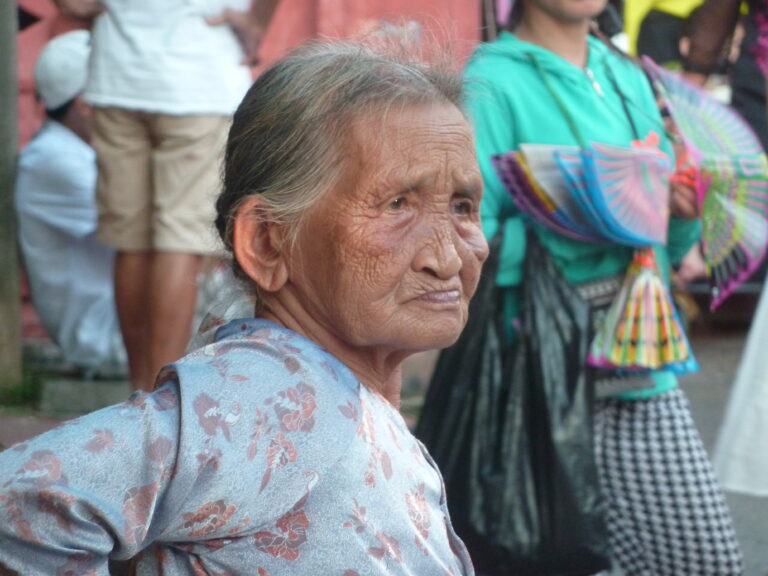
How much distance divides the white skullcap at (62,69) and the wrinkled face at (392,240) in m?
3.60

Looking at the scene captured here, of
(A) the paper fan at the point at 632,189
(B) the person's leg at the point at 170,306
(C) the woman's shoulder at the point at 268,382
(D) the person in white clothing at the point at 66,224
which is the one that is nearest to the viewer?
(C) the woman's shoulder at the point at 268,382

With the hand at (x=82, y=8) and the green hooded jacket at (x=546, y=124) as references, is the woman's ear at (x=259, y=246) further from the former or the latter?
the hand at (x=82, y=8)

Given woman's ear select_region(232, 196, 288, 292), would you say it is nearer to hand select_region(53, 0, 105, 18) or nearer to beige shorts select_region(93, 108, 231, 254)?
beige shorts select_region(93, 108, 231, 254)

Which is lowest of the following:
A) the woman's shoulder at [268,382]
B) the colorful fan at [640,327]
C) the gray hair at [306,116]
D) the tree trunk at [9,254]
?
the tree trunk at [9,254]

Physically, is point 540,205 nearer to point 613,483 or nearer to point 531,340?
point 531,340

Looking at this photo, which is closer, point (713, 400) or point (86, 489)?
point (86, 489)

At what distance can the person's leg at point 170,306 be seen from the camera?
164 inches

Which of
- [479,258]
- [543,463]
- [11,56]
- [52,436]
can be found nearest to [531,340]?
[543,463]

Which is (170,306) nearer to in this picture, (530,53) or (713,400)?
(530,53)

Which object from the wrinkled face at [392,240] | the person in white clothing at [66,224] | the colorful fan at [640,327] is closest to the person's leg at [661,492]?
the colorful fan at [640,327]

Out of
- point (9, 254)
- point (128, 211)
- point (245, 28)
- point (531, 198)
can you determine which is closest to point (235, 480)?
point (531, 198)

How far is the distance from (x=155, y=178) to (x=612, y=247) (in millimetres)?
1580

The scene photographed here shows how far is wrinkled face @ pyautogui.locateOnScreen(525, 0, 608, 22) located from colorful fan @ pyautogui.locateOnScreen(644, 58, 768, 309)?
22 centimetres

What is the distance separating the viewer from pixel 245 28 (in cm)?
440
